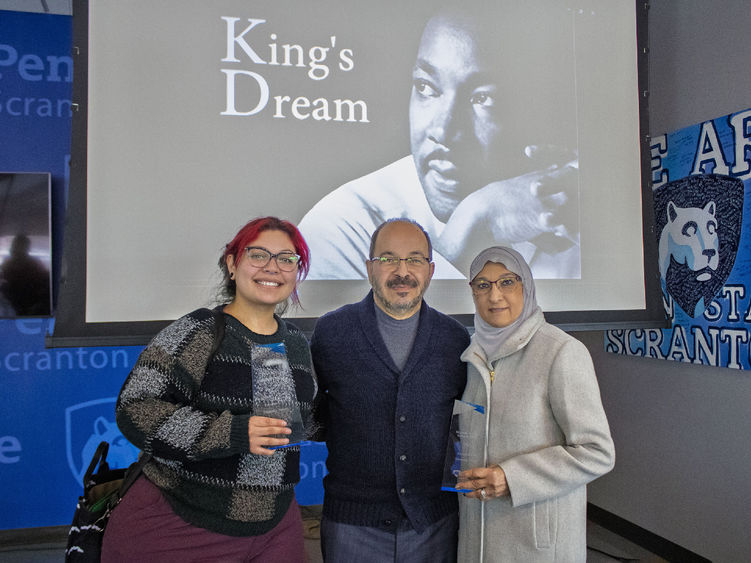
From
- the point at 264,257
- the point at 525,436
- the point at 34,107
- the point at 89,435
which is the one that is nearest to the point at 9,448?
the point at 89,435

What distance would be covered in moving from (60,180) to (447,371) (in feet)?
9.09

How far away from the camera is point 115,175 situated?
6.70ft

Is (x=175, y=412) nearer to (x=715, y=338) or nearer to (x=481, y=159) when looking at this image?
(x=481, y=159)

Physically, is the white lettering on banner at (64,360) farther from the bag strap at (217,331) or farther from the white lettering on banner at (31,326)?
the bag strap at (217,331)

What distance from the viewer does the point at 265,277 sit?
134 cm

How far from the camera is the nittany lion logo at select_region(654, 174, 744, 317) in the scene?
2.54 meters

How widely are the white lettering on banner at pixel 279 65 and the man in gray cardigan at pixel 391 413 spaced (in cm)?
90

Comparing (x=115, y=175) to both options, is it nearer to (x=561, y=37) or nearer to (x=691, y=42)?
(x=561, y=37)

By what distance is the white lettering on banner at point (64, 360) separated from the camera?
10.4ft

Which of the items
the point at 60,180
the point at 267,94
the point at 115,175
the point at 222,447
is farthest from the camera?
the point at 60,180

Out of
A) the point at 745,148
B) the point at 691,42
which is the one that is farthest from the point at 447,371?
the point at 691,42

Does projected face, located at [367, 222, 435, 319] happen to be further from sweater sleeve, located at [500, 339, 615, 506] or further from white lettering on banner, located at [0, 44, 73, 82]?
white lettering on banner, located at [0, 44, 73, 82]

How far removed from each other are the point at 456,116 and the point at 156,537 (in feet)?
6.35

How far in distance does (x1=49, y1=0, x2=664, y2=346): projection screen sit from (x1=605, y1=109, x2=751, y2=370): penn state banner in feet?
1.01
